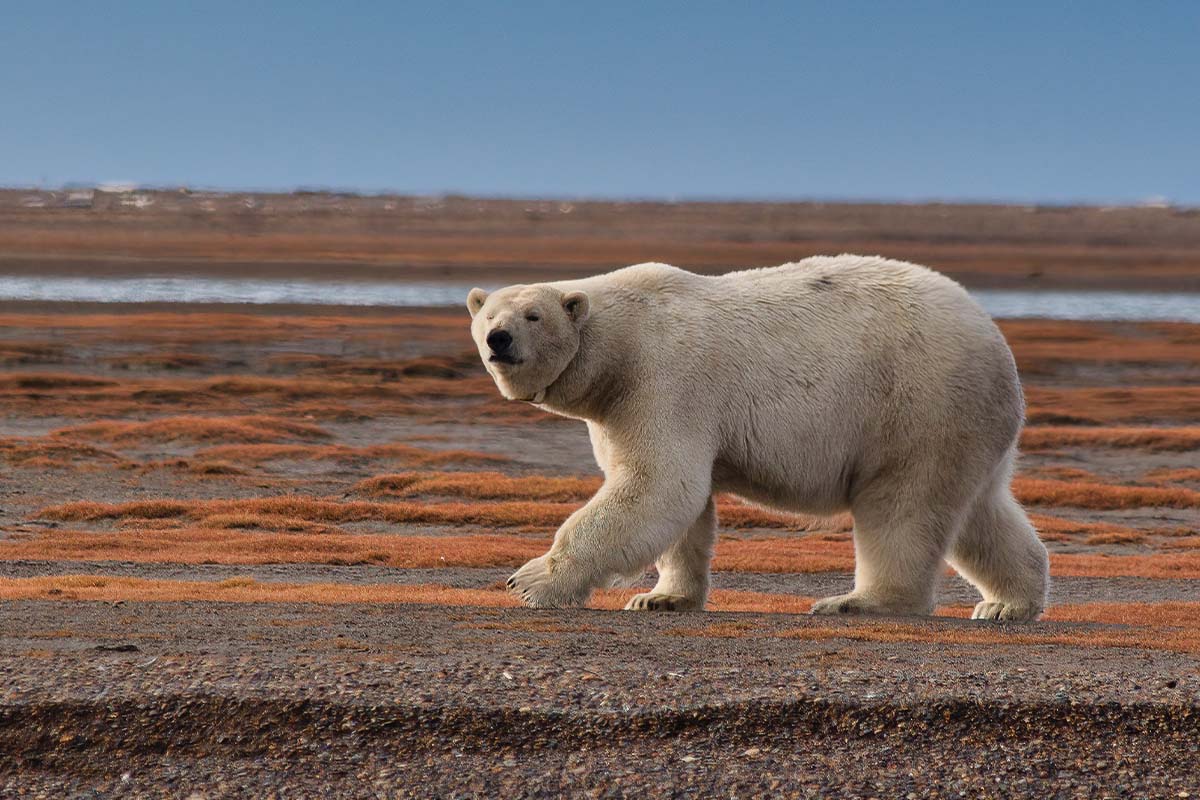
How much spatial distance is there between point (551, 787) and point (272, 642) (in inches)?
94.5

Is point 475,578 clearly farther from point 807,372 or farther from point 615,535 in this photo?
point 615,535

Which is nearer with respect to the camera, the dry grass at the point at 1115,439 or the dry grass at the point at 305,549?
the dry grass at the point at 305,549

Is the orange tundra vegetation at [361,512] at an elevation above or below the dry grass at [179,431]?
above

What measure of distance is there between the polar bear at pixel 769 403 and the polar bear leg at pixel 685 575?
1 centimetres

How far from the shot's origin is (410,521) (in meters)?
22.9

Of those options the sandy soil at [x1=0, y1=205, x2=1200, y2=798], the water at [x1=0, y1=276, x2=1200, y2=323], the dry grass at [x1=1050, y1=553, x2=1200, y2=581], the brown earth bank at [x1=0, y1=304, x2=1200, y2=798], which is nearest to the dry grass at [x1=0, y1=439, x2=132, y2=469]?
the sandy soil at [x1=0, y1=205, x2=1200, y2=798]

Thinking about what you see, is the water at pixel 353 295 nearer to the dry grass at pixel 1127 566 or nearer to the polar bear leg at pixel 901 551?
the dry grass at pixel 1127 566

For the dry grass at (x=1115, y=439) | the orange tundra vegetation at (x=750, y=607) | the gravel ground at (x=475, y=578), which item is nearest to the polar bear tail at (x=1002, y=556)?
the orange tundra vegetation at (x=750, y=607)

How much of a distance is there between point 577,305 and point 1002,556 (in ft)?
12.9

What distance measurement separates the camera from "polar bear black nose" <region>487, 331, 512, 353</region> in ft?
32.8

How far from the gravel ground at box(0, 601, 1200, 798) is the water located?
63.5 m

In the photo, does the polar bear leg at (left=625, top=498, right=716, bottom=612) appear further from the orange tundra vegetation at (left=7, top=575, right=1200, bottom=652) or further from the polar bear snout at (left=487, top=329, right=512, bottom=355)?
the polar bear snout at (left=487, top=329, right=512, bottom=355)

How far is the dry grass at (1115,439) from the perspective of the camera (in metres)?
34.8

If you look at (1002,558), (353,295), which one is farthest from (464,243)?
(1002,558)
